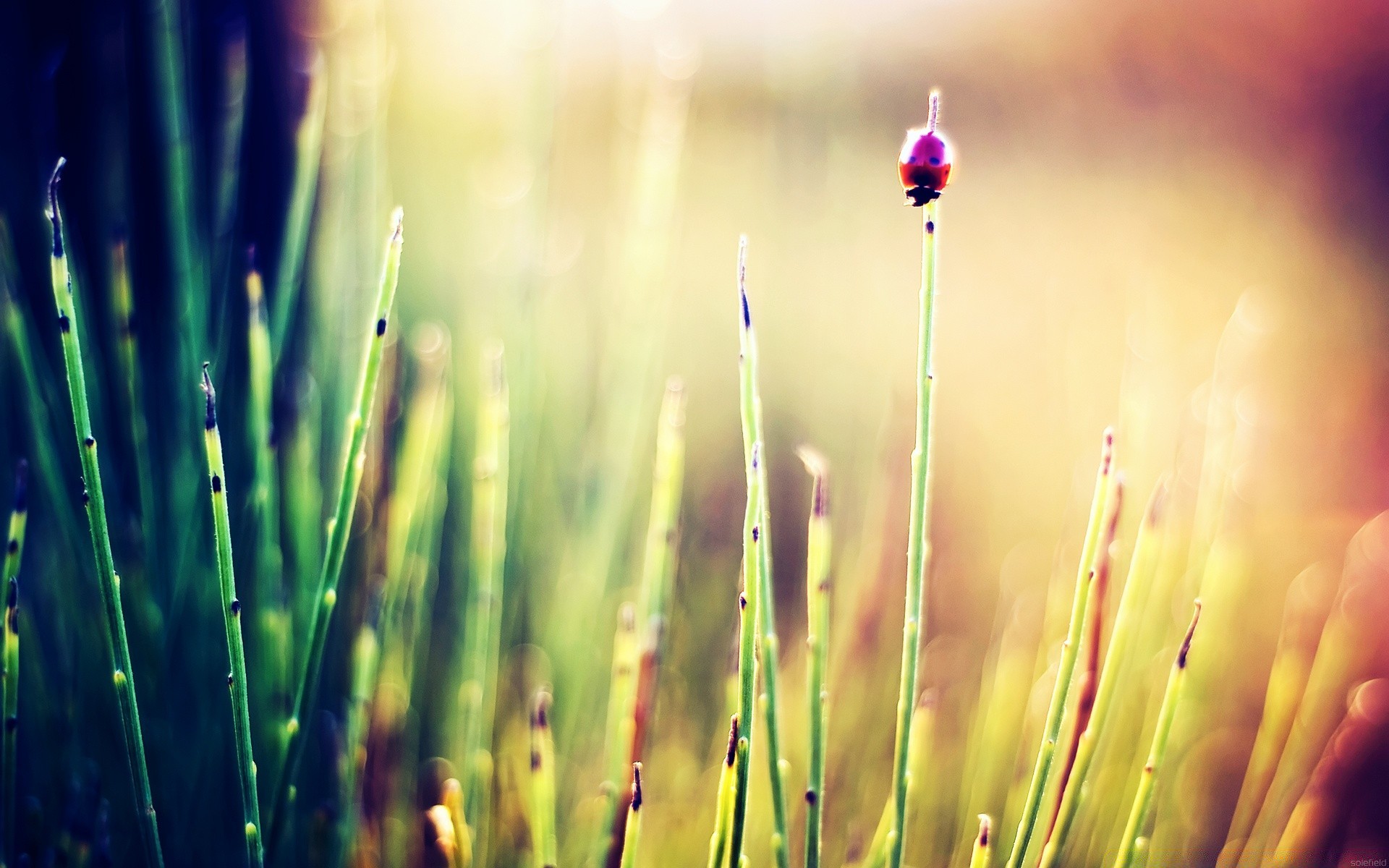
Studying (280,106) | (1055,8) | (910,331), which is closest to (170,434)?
(280,106)

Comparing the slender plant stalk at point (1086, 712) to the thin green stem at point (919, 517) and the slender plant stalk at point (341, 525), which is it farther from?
the slender plant stalk at point (341, 525)

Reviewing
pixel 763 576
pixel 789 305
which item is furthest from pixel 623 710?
pixel 789 305

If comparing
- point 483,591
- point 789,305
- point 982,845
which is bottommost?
point 982,845

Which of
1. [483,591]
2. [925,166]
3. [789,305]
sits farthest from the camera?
[789,305]

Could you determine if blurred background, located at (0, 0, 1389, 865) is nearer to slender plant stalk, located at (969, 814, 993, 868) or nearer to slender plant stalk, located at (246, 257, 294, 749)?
slender plant stalk, located at (246, 257, 294, 749)

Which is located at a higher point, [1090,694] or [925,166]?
[925,166]

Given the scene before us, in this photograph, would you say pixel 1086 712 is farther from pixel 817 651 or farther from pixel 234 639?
pixel 234 639

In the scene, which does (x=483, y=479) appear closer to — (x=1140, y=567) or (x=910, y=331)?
(x=1140, y=567)
